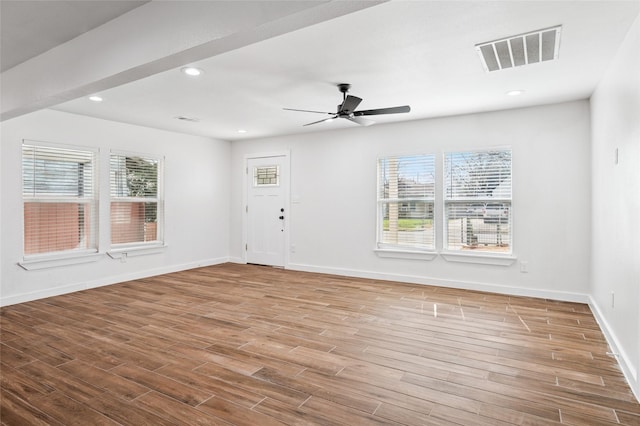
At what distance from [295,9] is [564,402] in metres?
2.69

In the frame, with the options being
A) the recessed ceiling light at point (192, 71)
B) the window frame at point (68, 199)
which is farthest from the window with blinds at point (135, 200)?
the recessed ceiling light at point (192, 71)

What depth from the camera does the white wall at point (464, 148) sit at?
180 inches

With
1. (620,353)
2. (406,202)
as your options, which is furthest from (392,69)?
(620,353)

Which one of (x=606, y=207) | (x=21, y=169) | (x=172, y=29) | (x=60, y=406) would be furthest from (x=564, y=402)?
(x=21, y=169)

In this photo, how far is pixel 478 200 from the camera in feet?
16.8

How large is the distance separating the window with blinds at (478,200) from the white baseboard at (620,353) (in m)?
1.47

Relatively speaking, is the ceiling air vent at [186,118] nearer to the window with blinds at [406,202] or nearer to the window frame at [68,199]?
the window frame at [68,199]

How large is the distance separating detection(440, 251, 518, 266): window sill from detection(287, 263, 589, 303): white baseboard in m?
0.31

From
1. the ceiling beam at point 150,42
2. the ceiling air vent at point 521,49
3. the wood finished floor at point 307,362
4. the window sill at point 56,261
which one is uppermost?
the ceiling air vent at point 521,49

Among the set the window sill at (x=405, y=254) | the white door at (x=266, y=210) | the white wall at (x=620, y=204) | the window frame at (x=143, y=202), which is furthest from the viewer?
the white door at (x=266, y=210)

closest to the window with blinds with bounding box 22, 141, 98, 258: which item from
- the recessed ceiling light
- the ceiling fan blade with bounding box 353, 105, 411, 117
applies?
the recessed ceiling light

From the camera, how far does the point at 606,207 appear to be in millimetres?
3496

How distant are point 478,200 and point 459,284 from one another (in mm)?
1224

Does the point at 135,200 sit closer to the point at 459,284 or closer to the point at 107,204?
the point at 107,204
